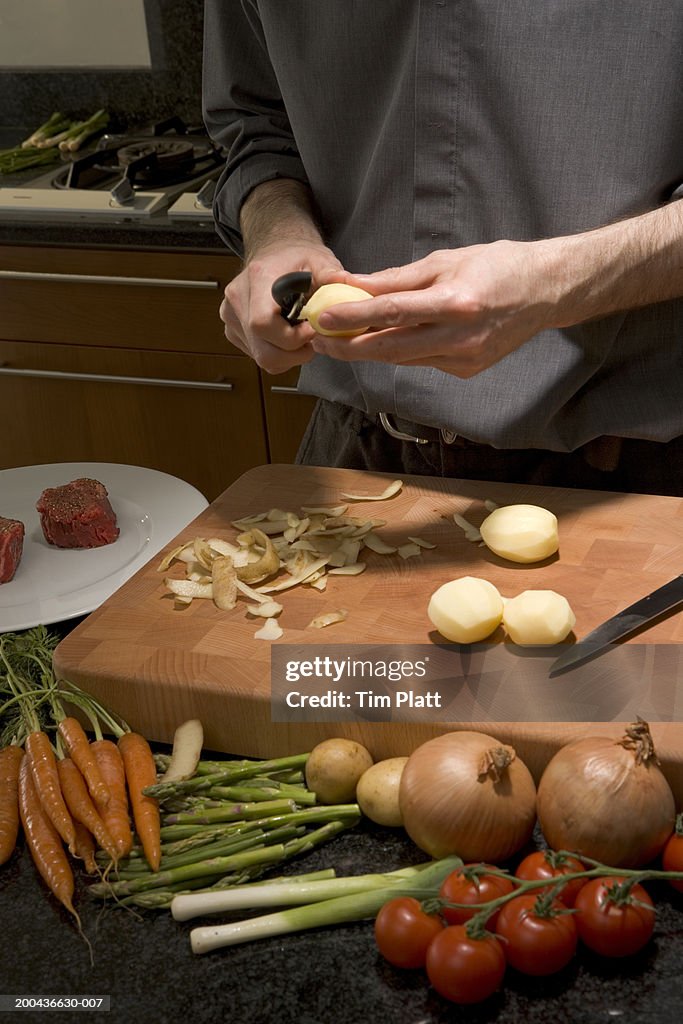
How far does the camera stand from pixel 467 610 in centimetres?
103

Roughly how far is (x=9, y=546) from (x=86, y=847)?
52 centimetres

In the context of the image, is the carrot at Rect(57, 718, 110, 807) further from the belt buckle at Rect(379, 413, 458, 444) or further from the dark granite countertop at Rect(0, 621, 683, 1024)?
Answer: the belt buckle at Rect(379, 413, 458, 444)

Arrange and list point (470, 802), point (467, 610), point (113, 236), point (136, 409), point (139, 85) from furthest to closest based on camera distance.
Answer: point (139, 85)
point (136, 409)
point (113, 236)
point (467, 610)
point (470, 802)

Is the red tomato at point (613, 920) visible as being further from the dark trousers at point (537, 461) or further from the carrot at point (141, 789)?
the dark trousers at point (537, 461)

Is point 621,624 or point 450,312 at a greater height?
point 450,312

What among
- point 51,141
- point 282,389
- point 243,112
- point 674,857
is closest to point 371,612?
point 674,857

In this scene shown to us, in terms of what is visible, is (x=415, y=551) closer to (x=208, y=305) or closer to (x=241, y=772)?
(x=241, y=772)

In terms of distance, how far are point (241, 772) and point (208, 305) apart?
1.73 m

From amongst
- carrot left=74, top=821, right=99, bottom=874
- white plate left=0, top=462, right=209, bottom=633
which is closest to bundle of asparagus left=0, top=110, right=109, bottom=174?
white plate left=0, top=462, right=209, bottom=633

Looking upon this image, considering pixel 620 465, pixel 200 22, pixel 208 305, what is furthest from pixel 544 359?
pixel 200 22

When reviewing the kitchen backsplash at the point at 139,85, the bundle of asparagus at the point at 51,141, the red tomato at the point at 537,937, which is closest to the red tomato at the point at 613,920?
the red tomato at the point at 537,937

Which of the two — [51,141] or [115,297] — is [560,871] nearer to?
[115,297]

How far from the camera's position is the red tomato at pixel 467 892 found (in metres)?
0.75

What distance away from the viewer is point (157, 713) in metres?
1.05
